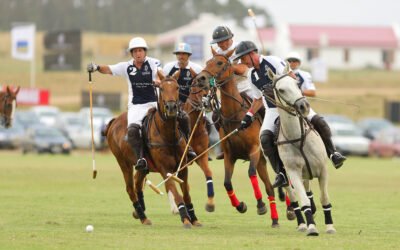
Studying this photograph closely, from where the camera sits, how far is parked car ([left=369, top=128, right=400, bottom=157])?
53750 millimetres

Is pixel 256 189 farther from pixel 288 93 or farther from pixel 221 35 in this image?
pixel 288 93

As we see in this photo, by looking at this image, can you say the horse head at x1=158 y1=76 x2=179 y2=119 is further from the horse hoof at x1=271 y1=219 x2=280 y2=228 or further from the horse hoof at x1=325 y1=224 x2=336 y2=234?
the horse hoof at x1=325 y1=224 x2=336 y2=234

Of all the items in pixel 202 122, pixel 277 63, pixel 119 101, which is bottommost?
pixel 119 101

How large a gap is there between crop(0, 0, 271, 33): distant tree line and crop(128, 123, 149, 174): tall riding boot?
14643cm

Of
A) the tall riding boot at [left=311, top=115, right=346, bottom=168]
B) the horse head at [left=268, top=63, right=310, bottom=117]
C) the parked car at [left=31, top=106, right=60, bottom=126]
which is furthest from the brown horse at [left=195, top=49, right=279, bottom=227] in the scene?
the parked car at [left=31, top=106, right=60, bottom=126]

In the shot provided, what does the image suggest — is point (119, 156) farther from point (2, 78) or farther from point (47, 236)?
point (2, 78)

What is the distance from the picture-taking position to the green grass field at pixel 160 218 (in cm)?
1522

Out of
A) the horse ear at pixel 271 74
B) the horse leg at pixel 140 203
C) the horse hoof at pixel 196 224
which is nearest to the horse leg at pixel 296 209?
the horse hoof at pixel 196 224

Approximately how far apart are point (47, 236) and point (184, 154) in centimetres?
295

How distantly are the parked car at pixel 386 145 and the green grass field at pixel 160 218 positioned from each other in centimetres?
1898

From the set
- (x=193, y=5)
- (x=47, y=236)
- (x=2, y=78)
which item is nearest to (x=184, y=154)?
(x=47, y=236)

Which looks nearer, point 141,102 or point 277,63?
point 277,63

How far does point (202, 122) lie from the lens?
20.2 m

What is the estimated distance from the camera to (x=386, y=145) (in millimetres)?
54094
